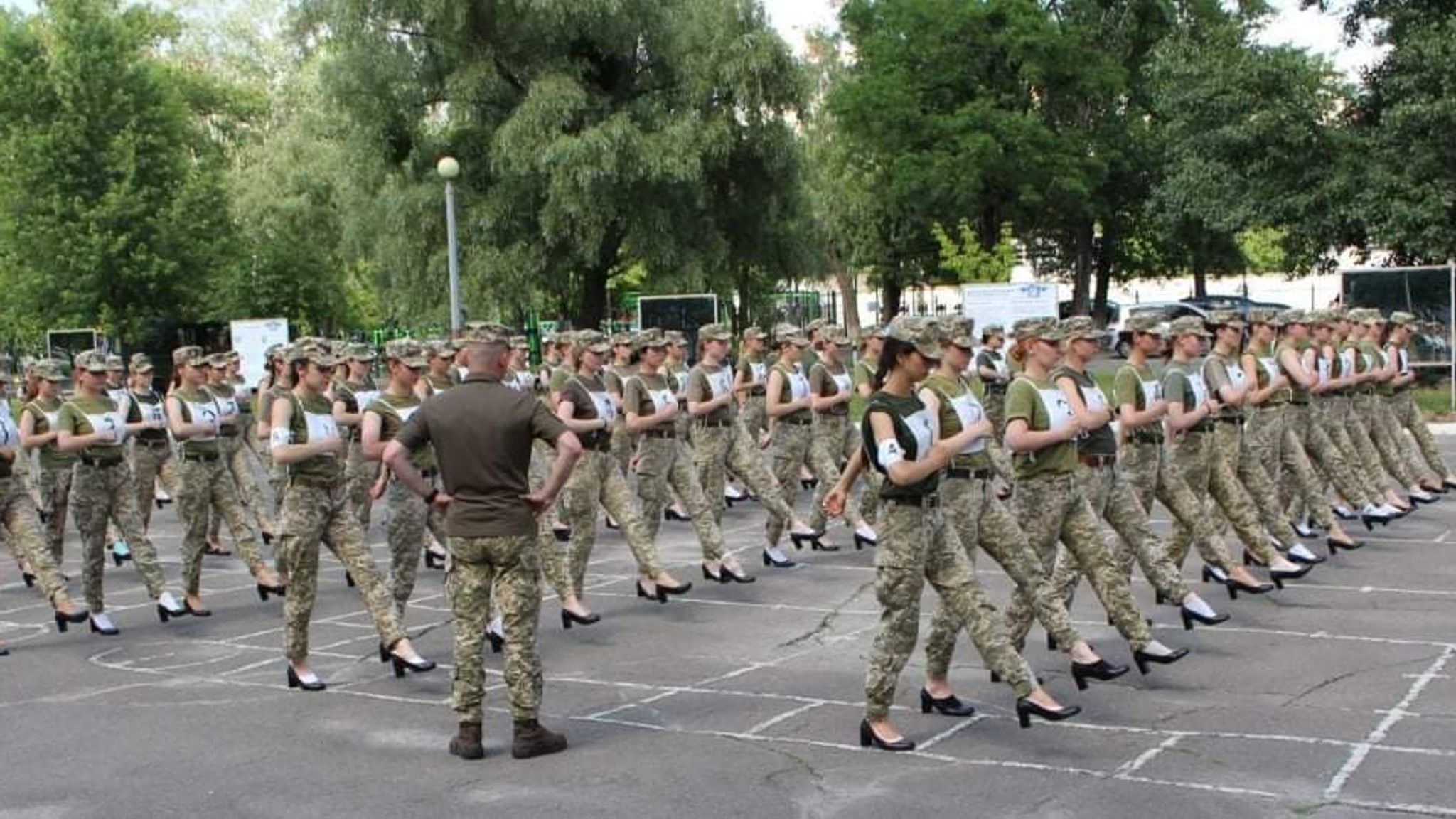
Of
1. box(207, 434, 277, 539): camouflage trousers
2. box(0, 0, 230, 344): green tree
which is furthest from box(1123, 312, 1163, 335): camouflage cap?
box(0, 0, 230, 344): green tree

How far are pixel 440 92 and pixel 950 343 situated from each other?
28.1 m

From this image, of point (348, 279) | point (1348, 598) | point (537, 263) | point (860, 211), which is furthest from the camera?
point (860, 211)

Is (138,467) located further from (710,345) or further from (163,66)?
(163,66)

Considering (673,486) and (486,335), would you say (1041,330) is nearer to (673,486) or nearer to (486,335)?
(486,335)

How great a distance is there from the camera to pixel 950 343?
7.83 metres

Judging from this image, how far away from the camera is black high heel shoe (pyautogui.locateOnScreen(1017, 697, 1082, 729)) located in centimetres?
763

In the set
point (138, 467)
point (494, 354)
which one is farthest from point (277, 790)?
point (138, 467)

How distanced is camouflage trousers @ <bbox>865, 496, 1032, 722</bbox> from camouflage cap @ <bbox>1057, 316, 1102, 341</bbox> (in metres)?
1.79

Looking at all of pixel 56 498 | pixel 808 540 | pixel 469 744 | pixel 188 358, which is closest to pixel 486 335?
pixel 469 744

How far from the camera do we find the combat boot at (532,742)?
7.67 metres

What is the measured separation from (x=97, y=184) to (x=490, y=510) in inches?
1394

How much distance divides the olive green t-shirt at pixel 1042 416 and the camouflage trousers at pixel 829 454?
5487 mm

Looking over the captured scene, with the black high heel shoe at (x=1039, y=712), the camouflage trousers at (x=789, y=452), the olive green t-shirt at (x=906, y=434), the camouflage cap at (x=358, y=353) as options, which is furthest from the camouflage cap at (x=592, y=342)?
the black high heel shoe at (x=1039, y=712)

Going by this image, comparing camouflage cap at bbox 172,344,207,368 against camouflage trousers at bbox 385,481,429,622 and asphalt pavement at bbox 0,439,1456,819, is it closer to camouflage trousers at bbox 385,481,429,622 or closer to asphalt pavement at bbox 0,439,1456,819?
asphalt pavement at bbox 0,439,1456,819
